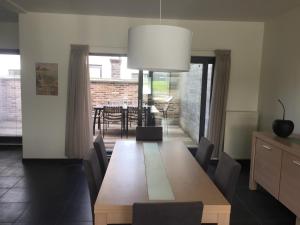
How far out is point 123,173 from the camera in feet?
6.97

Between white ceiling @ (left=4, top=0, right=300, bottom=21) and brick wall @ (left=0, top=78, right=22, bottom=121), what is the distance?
207cm

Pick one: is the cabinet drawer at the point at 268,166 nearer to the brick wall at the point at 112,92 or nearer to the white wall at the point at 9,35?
the brick wall at the point at 112,92

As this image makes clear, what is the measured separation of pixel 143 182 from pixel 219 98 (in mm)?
2890

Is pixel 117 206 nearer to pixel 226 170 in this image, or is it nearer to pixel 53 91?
pixel 226 170

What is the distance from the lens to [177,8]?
3703 mm

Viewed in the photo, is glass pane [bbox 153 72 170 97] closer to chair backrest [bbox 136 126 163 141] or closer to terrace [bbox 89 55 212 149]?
terrace [bbox 89 55 212 149]

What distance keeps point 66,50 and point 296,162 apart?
3.73 m

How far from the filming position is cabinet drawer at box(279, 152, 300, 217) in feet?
8.26

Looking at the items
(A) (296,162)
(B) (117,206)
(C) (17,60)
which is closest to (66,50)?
(C) (17,60)

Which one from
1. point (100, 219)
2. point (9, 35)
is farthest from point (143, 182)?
point (9, 35)

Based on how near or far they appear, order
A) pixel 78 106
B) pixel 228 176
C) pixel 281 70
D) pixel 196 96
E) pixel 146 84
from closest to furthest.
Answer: pixel 228 176, pixel 281 70, pixel 78 106, pixel 146 84, pixel 196 96

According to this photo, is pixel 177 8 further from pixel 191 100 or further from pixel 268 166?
pixel 268 166

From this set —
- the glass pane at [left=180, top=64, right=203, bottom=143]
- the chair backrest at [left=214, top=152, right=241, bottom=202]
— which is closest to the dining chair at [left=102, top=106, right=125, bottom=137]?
the glass pane at [left=180, top=64, right=203, bottom=143]

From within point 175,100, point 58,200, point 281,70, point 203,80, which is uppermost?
point 281,70
